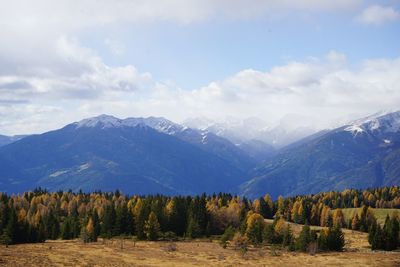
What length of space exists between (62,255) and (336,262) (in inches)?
2400

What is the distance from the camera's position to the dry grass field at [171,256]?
8339 cm

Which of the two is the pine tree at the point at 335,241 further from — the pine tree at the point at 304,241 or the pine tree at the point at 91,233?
the pine tree at the point at 91,233

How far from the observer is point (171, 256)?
101562 millimetres

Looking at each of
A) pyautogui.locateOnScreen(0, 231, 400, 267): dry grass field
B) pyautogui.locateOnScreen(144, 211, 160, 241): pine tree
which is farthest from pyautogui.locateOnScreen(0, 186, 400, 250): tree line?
pyautogui.locateOnScreen(0, 231, 400, 267): dry grass field

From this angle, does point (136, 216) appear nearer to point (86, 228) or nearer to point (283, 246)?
point (86, 228)

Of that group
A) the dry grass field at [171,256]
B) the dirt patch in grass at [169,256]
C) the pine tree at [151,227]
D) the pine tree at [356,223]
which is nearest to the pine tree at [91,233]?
the dirt patch in grass at [169,256]

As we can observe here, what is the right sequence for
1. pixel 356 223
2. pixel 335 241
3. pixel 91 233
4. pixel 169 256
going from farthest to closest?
pixel 356 223 → pixel 91 233 → pixel 335 241 → pixel 169 256

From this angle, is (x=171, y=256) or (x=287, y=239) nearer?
(x=171, y=256)

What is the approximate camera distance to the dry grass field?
83.4 metres

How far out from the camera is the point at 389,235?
123688 millimetres

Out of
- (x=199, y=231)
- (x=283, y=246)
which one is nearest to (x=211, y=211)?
(x=199, y=231)

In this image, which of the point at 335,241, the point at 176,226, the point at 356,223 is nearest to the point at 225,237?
the point at 335,241

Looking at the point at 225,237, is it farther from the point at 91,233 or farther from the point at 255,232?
the point at 91,233

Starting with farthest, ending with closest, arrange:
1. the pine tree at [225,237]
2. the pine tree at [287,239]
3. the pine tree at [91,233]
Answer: the pine tree at [287,239]
the pine tree at [91,233]
the pine tree at [225,237]
